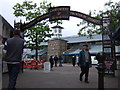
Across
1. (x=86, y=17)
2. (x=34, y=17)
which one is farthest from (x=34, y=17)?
(x=86, y=17)

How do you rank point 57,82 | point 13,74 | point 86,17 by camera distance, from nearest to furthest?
point 13,74 < point 57,82 < point 86,17

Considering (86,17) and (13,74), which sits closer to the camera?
(13,74)

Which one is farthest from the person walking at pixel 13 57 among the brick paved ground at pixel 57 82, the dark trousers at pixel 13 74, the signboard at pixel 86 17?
the signboard at pixel 86 17

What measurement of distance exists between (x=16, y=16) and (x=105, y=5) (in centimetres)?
1186

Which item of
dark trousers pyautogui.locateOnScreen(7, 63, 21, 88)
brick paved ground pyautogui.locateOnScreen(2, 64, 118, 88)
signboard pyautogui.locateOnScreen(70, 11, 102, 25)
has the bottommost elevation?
brick paved ground pyautogui.locateOnScreen(2, 64, 118, 88)

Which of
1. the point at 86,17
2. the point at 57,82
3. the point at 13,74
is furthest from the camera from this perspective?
the point at 86,17

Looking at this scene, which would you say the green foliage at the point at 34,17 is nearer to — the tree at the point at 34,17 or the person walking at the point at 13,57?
the tree at the point at 34,17

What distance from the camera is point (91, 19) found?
36.2 ft

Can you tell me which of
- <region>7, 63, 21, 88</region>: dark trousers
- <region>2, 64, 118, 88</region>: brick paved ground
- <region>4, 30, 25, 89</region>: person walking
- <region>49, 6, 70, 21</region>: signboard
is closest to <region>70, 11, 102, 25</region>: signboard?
<region>49, 6, 70, 21</region>: signboard

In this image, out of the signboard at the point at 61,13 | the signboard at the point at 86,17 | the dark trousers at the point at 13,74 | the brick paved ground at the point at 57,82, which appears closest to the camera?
the dark trousers at the point at 13,74

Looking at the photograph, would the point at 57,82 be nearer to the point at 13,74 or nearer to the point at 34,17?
the point at 13,74

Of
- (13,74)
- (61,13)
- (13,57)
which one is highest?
(61,13)

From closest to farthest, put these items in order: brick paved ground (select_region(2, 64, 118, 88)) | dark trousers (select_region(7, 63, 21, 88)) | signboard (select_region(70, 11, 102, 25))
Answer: dark trousers (select_region(7, 63, 21, 88)) → brick paved ground (select_region(2, 64, 118, 88)) → signboard (select_region(70, 11, 102, 25))

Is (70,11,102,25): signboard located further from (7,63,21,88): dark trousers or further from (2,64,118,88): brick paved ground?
(7,63,21,88): dark trousers
